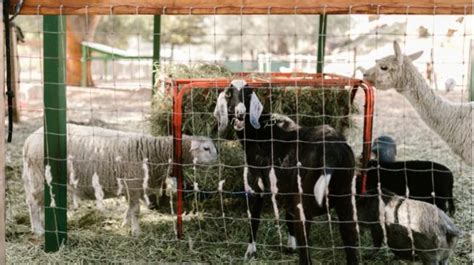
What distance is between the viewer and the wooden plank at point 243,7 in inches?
160

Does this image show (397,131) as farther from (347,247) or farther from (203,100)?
(347,247)

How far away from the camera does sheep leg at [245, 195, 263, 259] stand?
5074mm

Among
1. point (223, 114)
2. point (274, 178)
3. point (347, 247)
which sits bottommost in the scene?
point (347, 247)

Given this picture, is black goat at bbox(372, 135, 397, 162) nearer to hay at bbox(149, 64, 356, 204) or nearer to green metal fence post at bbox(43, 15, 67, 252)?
hay at bbox(149, 64, 356, 204)

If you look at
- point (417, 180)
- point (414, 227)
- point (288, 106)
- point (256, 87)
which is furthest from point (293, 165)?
point (417, 180)

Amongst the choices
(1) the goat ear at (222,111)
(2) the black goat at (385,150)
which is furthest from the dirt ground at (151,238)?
(1) the goat ear at (222,111)

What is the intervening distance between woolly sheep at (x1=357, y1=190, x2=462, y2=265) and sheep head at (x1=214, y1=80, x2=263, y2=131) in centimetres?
111

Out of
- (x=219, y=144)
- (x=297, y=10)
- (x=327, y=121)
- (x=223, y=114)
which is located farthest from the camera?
(x=327, y=121)

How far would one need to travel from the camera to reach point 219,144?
5664 millimetres

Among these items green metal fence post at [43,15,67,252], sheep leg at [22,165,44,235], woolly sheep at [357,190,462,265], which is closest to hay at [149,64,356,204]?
green metal fence post at [43,15,67,252]

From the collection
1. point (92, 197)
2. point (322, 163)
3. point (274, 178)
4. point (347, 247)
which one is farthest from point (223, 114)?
point (92, 197)

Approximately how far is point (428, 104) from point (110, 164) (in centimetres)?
326

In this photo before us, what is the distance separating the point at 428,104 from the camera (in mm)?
6199

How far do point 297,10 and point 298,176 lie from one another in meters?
1.21
